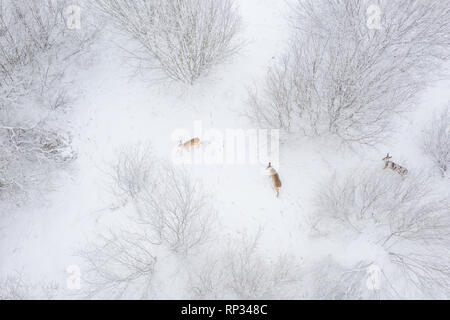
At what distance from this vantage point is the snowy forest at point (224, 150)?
36.8ft

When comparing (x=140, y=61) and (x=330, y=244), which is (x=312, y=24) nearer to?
(x=140, y=61)

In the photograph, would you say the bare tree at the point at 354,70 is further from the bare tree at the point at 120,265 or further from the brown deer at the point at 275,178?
the bare tree at the point at 120,265

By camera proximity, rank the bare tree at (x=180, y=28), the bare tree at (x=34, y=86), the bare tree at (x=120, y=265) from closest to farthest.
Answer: the bare tree at (x=180, y=28) → the bare tree at (x=120, y=265) → the bare tree at (x=34, y=86)

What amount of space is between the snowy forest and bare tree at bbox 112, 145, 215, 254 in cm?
8

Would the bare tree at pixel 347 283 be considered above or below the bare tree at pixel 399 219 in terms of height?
below

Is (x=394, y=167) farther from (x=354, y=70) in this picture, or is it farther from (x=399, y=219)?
(x=354, y=70)

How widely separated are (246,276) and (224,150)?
550 centimetres

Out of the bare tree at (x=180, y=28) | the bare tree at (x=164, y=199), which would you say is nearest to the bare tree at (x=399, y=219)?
the bare tree at (x=164, y=199)

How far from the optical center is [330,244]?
1209cm

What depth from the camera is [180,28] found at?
11227mm

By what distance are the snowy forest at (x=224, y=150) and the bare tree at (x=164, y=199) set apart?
0.08 m

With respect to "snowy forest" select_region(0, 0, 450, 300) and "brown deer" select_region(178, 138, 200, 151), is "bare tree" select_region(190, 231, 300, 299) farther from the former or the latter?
"brown deer" select_region(178, 138, 200, 151)

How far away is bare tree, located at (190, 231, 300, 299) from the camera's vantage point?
1077cm

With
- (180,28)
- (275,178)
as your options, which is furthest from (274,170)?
(180,28)
